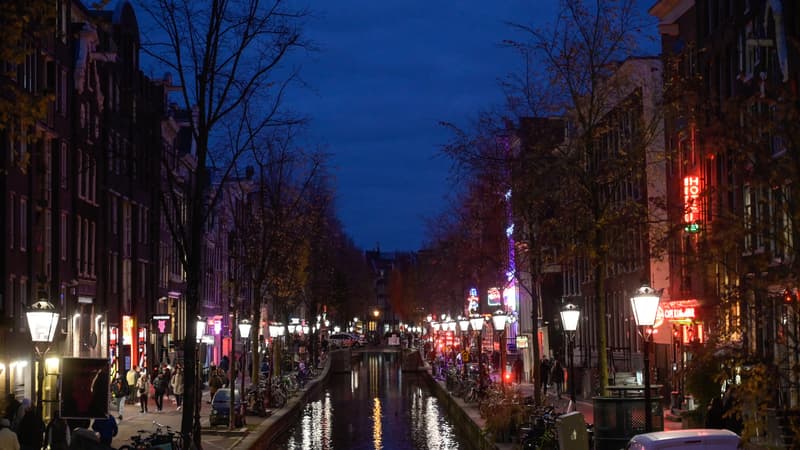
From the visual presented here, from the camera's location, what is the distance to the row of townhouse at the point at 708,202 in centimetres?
1571

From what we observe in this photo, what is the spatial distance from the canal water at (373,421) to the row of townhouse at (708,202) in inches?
254

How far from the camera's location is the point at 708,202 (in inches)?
704

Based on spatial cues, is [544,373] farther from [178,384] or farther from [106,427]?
[106,427]

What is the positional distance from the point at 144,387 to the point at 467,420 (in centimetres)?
1362

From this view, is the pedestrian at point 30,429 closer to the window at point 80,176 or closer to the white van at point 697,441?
the white van at point 697,441

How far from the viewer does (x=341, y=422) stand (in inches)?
2012

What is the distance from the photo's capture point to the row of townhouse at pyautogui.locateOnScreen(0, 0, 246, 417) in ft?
154

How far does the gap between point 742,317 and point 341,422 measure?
3682cm

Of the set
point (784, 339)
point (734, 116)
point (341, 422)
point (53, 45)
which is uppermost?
point (53, 45)

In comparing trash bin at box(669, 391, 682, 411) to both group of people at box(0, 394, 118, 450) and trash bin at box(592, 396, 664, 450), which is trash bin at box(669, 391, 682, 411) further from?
group of people at box(0, 394, 118, 450)

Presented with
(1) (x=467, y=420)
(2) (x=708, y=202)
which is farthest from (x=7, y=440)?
(1) (x=467, y=420)

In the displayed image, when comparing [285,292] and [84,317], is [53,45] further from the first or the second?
[285,292]

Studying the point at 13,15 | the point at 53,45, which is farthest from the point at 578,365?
the point at 13,15

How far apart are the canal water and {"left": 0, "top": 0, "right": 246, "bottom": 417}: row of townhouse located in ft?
29.9
